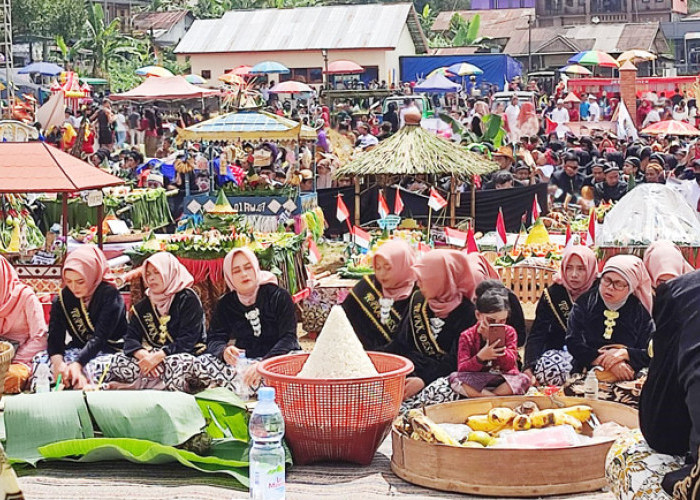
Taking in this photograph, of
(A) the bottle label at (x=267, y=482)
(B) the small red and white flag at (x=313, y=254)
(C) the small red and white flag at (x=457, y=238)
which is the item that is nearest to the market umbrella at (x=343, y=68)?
(B) the small red and white flag at (x=313, y=254)

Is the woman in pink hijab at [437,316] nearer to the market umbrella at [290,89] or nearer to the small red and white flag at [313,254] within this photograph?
the small red and white flag at [313,254]

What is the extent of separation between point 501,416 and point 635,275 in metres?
1.27

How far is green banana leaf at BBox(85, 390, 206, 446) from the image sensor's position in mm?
4945

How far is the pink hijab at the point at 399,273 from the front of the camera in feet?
20.2

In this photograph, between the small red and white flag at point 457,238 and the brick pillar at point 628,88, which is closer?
the small red and white flag at point 457,238

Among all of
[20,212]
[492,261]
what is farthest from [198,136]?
[492,261]

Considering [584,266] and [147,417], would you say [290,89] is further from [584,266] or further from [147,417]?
[147,417]

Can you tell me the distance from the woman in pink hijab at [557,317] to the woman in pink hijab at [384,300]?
2.32 feet

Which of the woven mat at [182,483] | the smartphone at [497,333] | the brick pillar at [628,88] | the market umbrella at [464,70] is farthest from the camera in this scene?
the market umbrella at [464,70]

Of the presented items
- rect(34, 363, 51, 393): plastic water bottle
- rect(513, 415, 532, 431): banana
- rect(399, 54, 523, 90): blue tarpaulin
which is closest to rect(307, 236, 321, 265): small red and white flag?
rect(34, 363, 51, 393): plastic water bottle

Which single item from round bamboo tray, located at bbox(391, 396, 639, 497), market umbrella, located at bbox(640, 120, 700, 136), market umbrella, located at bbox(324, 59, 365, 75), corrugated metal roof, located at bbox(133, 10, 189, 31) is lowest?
round bamboo tray, located at bbox(391, 396, 639, 497)

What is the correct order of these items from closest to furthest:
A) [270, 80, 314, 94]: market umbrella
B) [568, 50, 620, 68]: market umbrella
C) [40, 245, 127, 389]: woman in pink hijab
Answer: [40, 245, 127, 389]: woman in pink hijab → [270, 80, 314, 94]: market umbrella → [568, 50, 620, 68]: market umbrella

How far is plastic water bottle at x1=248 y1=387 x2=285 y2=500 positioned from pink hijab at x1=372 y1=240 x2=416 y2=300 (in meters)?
2.13

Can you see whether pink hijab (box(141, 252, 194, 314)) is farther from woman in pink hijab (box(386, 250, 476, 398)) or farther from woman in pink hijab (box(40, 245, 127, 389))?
woman in pink hijab (box(386, 250, 476, 398))
